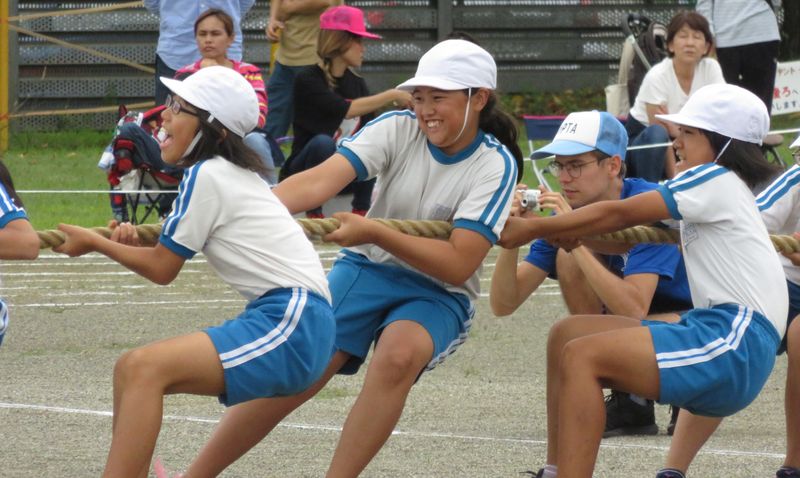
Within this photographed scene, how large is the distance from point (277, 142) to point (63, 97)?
23.2 ft

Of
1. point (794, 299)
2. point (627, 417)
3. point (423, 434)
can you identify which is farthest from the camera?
point (627, 417)

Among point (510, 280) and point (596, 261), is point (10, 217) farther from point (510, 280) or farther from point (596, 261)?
point (596, 261)

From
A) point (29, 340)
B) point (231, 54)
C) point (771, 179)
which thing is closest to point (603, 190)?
point (771, 179)

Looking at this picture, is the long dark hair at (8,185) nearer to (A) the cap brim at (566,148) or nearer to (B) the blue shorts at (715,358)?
(A) the cap brim at (566,148)

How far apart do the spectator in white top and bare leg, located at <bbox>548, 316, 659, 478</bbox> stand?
7.68 metres

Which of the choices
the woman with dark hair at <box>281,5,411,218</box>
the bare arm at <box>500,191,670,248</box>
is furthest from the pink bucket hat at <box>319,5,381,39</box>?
the bare arm at <box>500,191,670,248</box>

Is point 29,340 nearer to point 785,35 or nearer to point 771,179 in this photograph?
point 771,179

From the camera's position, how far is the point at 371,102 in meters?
11.2

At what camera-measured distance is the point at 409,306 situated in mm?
5270

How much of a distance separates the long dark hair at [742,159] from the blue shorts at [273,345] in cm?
138

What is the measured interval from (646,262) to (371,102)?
5.48m

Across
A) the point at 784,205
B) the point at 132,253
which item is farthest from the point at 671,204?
the point at 132,253

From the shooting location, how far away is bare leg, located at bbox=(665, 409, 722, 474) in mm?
5352

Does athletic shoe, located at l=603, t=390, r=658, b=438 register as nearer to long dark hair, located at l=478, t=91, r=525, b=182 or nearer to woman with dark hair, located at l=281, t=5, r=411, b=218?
long dark hair, located at l=478, t=91, r=525, b=182
